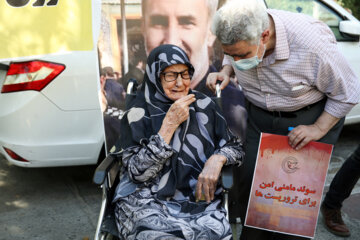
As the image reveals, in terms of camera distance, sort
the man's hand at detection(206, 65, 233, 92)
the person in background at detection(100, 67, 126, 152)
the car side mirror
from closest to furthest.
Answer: the man's hand at detection(206, 65, 233, 92) < the person in background at detection(100, 67, 126, 152) < the car side mirror

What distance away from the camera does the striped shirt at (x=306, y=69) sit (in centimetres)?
239

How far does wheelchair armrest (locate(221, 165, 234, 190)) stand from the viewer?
8.15 feet

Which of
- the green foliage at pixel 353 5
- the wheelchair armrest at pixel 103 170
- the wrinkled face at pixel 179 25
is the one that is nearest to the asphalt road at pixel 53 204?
the wheelchair armrest at pixel 103 170

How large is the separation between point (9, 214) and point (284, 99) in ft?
8.84

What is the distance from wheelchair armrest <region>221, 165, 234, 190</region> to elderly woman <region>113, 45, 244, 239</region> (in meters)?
0.04

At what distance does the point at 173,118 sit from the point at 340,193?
1.66 metres

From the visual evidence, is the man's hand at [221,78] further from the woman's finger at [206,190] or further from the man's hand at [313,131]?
the woman's finger at [206,190]

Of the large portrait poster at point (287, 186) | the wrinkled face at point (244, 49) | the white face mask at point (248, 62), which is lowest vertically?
the large portrait poster at point (287, 186)

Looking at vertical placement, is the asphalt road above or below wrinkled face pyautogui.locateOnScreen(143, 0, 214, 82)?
below

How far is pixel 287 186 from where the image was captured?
272cm

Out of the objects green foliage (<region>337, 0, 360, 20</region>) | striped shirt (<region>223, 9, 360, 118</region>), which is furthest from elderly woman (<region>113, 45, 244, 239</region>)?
green foliage (<region>337, 0, 360, 20</region>)

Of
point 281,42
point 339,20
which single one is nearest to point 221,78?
point 281,42

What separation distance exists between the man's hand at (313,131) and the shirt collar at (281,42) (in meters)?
0.45

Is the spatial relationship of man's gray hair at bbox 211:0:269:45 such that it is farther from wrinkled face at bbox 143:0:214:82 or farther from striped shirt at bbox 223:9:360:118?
wrinkled face at bbox 143:0:214:82
